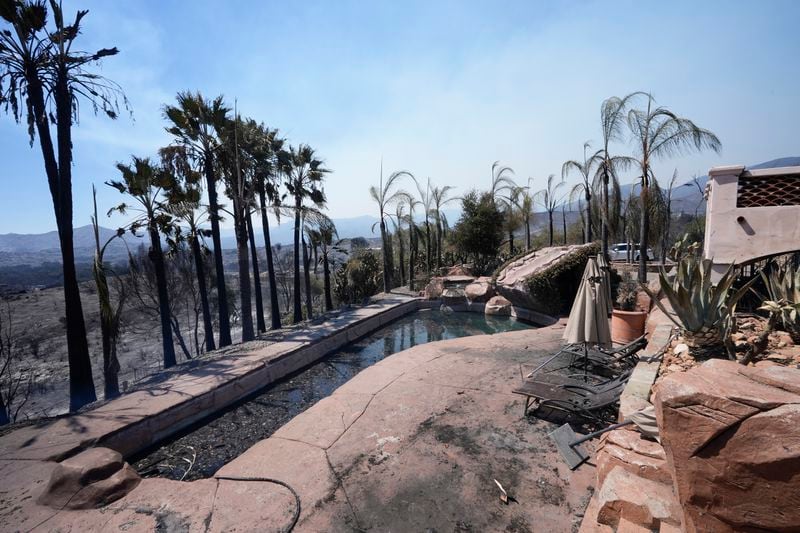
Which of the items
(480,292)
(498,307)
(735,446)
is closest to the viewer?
(735,446)

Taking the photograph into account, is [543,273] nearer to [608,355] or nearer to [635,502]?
[608,355]

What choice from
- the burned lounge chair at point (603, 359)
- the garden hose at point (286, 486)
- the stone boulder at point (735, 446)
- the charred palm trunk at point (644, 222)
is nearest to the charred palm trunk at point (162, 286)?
the garden hose at point (286, 486)

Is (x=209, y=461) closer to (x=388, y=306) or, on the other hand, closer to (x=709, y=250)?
(x=709, y=250)

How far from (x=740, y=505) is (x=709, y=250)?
592cm

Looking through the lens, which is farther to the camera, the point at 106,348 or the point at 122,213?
the point at 122,213

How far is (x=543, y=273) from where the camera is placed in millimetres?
13445

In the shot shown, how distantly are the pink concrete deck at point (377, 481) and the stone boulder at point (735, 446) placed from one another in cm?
205

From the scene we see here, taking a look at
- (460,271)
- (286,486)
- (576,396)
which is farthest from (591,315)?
(460,271)

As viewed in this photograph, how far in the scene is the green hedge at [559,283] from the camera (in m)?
13.4

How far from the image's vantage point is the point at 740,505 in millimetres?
1811

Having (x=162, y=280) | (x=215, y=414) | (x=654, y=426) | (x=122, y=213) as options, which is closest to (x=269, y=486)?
(x=215, y=414)

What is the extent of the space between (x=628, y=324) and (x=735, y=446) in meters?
7.90

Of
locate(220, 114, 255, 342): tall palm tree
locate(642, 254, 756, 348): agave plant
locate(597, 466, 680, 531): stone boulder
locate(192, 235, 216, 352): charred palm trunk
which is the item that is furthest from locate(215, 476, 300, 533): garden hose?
locate(192, 235, 216, 352): charred palm trunk

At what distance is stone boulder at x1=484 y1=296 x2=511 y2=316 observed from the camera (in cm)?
1534
